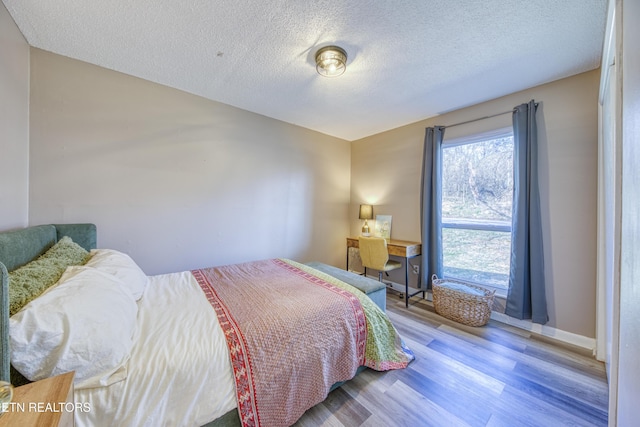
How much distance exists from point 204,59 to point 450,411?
10.4ft

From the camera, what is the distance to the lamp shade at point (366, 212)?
376 centimetres

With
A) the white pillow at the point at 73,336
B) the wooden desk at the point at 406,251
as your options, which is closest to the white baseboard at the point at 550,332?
the wooden desk at the point at 406,251

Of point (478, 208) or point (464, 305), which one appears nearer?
point (464, 305)

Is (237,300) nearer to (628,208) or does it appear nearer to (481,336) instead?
(628,208)

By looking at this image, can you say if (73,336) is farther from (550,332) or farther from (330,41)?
(550,332)

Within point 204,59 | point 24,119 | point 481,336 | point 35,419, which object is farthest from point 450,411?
point 24,119

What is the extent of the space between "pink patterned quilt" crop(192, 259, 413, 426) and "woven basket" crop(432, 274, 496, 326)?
3.19 ft

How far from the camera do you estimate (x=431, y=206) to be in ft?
9.93

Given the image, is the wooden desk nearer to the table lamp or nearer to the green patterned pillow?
the table lamp

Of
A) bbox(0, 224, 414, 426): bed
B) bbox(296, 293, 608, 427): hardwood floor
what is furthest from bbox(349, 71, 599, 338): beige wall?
bbox(0, 224, 414, 426): bed

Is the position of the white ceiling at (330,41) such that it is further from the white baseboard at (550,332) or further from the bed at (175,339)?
the white baseboard at (550,332)

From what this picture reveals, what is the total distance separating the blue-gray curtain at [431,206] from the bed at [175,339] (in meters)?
1.40

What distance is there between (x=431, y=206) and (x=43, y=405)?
331 centimetres

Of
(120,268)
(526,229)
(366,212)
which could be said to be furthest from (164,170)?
(526,229)
